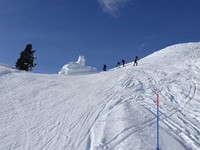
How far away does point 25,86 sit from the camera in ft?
49.6

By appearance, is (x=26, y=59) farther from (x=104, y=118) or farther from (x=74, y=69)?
(x=104, y=118)

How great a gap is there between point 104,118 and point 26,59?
104ft

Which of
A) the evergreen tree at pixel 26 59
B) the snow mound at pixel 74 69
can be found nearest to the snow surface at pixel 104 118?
the evergreen tree at pixel 26 59

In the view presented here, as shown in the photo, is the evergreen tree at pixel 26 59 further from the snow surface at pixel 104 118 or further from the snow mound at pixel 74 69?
the snow surface at pixel 104 118

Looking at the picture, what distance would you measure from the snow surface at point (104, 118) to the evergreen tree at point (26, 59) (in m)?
22.0

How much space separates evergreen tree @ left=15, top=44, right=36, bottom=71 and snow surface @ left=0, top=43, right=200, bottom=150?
2204 centimetres

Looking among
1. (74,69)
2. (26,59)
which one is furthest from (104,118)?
(74,69)

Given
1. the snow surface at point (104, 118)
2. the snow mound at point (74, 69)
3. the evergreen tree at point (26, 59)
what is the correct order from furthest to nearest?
the snow mound at point (74, 69) < the evergreen tree at point (26, 59) < the snow surface at point (104, 118)

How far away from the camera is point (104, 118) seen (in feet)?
26.2

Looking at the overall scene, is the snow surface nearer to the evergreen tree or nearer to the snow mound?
the evergreen tree

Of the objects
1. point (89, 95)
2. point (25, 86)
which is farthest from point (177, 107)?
point (25, 86)

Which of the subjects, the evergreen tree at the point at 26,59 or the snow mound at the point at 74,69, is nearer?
the evergreen tree at the point at 26,59

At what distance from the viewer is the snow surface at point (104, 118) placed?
617 centimetres

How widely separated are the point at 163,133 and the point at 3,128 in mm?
7795
